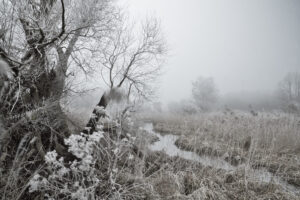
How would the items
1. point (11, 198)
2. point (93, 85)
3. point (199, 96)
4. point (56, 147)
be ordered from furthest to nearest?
point (199, 96), point (93, 85), point (56, 147), point (11, 198)

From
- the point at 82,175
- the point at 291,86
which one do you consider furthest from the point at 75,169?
the point at 291,86

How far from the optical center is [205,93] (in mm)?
37906

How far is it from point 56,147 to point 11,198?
1.47 meters

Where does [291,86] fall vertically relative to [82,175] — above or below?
above

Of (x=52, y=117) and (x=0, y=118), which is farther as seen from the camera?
(x=52, y=117)

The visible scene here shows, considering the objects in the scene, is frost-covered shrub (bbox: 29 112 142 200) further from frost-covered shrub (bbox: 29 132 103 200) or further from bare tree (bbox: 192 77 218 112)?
bare tree (bbox: 192 77 218 112)

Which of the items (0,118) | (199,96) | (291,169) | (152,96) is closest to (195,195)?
(0,118)

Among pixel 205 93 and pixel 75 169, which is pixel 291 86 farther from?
pixel 75 169

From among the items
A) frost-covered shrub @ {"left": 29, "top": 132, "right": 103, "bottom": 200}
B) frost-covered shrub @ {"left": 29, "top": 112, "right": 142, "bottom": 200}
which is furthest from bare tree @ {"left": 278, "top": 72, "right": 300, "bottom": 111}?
frost-covered shrub @ {"left": 29, "top": 132, "right": 103, "bottom": 200}

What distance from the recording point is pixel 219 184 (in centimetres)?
407

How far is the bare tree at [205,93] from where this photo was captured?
123ft

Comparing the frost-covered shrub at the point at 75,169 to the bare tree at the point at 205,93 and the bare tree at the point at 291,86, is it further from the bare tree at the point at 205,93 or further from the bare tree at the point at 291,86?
the bare tree at the point at 291,86

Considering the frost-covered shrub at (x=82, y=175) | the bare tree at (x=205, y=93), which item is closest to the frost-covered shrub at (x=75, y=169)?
the frost-covered shrub at (x=82, y=175)

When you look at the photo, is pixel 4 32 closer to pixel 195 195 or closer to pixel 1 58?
pixel 1 58
